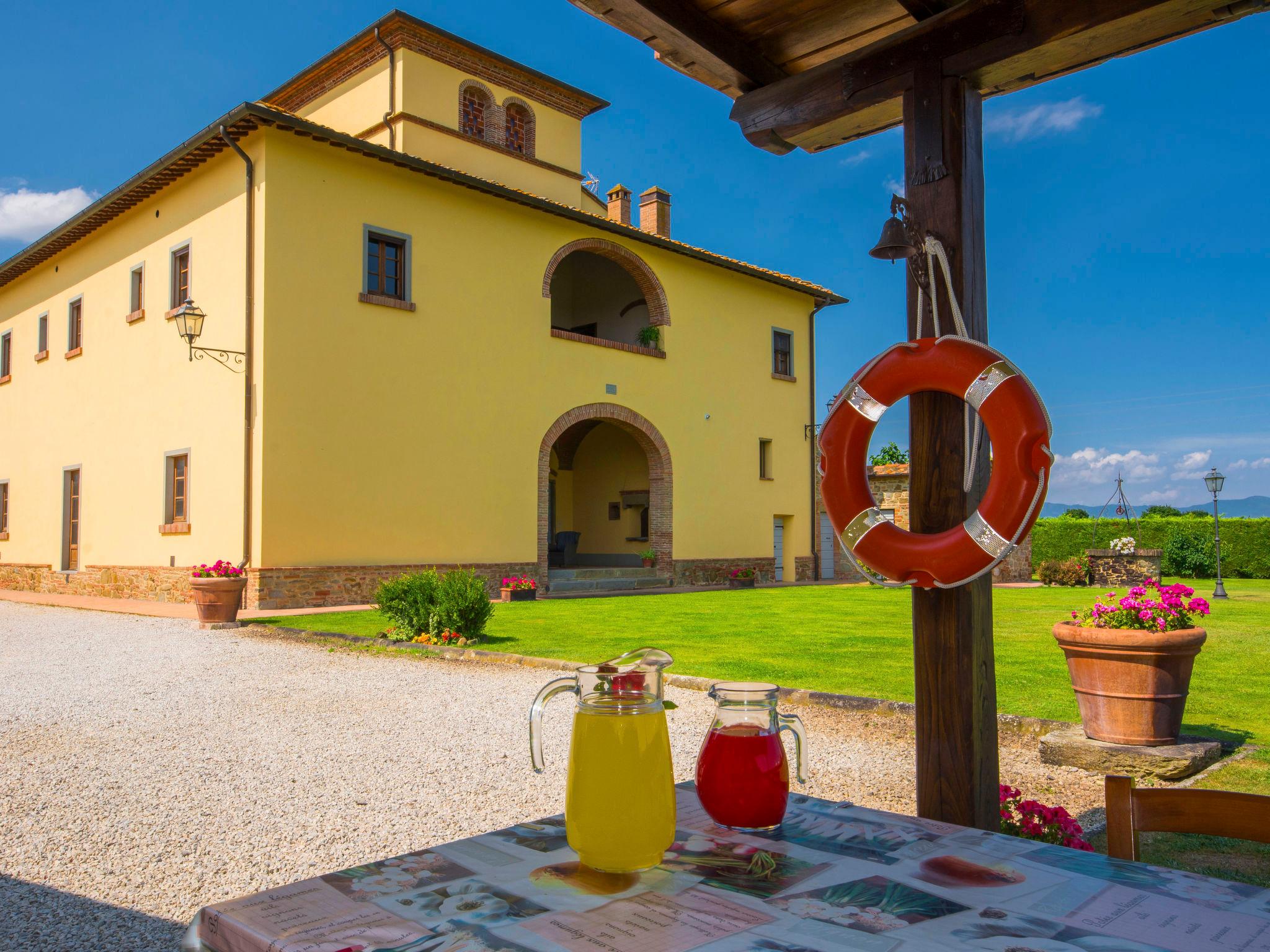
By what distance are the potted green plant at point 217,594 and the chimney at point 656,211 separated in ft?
36.6

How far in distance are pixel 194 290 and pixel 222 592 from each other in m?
5.08

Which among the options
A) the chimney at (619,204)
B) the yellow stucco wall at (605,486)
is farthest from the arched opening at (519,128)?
the yellow stucco wall at (605,486)

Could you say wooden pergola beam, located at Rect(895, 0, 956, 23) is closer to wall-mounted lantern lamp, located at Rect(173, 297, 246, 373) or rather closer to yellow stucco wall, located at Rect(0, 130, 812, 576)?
yellow stucco wall, located at Rect(0, 130, 812, 576)

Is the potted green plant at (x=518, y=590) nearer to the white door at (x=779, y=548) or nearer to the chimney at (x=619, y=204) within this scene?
the white door at (x=779, y=548)

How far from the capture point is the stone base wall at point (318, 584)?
448 inches

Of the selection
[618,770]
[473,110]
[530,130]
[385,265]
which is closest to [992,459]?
[618,770]

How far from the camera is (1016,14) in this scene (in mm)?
2174

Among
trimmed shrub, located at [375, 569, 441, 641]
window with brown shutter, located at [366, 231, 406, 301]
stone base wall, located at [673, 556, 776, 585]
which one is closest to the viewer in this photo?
trimmed shrub, located at [375, 569, 441, 641]

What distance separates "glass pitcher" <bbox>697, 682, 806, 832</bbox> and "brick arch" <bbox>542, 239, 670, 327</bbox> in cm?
1401

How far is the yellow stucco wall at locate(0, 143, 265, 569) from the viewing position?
39.3ft

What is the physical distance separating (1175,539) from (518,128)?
17.6 meters

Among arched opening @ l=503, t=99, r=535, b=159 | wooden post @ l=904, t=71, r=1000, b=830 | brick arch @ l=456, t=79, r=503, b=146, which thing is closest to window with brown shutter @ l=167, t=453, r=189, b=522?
brick arch @ l=456, t=79, r=503, b=146

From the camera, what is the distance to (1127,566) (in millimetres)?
15977

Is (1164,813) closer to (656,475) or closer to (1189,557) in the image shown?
(656,475)
